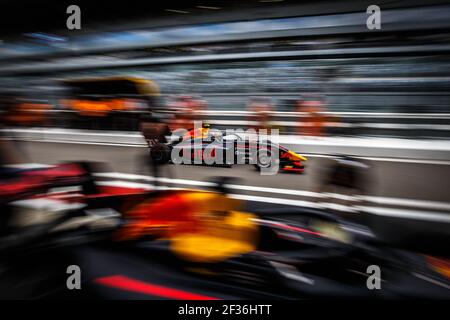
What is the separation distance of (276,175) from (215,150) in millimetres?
489

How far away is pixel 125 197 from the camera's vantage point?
144 centimetres

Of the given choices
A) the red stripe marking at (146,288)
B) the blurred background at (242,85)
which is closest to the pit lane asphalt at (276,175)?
the blurred background at (242,85)

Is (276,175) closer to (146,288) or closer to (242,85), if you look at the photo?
(242,85)

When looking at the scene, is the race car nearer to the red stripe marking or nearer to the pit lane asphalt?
the pit lane asphalt

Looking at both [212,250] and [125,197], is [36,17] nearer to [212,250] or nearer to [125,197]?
[125,197]

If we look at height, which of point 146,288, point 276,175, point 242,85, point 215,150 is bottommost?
point 146,288

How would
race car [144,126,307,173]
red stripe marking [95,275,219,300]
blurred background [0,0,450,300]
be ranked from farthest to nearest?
1. race car [144,126,307,173]
2. blurred background [0,0,450,300]
3. red stripe marking [95,275,219,300]

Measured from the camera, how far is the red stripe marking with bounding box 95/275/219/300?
3.32 feet

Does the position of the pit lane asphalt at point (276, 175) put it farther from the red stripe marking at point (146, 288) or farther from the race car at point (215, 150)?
the red stripe marking at point (146, 288)

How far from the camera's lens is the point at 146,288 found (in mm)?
1021

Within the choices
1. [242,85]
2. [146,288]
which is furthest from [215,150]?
[146,288]

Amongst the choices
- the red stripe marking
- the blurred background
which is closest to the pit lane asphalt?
the blurred background

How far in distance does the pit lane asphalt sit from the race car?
0.15 feet
